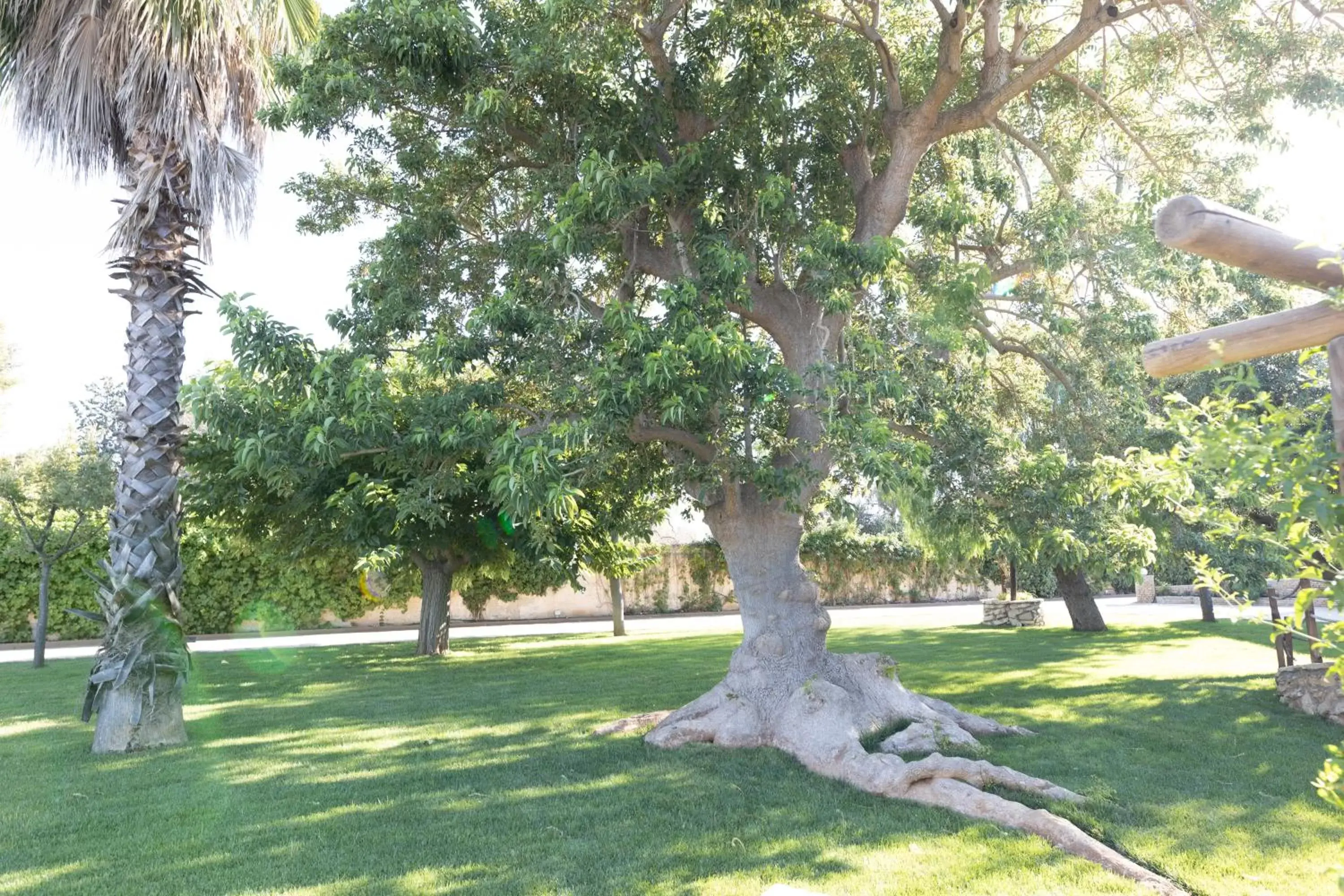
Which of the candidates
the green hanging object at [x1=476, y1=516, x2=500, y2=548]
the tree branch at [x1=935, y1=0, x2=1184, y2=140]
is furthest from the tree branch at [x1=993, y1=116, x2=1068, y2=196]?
the green hanging object at [x1=476, y1=516, x2=500, y2=548]

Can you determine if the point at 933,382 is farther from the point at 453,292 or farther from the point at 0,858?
the point at 0,858

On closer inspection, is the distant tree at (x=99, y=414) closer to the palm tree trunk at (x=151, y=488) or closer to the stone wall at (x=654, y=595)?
the stone wall at (x=654, y=595)

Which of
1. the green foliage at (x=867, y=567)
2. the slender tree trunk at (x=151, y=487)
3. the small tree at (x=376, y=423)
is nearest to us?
the small tree at (x=376, y=423)

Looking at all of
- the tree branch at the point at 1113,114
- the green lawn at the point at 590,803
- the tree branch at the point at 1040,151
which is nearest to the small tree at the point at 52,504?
the green lawn at the point at 590,803

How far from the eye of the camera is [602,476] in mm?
7992

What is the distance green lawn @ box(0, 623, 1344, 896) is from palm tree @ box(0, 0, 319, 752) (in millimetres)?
874

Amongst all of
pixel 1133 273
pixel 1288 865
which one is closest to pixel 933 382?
pixel 1133 273

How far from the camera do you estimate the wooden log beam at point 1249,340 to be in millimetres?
2969

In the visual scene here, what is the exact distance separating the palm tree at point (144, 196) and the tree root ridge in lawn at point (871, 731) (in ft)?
15.1

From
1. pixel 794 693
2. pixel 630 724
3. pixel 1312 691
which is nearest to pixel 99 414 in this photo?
pixel 630 724

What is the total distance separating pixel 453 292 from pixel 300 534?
7581 mm

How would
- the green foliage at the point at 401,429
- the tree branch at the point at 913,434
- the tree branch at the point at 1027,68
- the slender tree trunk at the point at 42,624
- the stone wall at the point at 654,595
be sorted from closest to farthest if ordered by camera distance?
the green foliage at the point at 401,429
the tree branch at the point at 1027,68
the tree branch at the point at 913,434
the slender tree trunk at the point at 42,624
the stone wall at the point at 654,595

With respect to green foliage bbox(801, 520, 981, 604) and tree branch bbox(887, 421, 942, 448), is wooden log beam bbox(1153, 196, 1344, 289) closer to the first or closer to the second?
tree branch bbox(887, 421, 942, 448)

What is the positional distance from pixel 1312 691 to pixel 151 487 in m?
11.4
